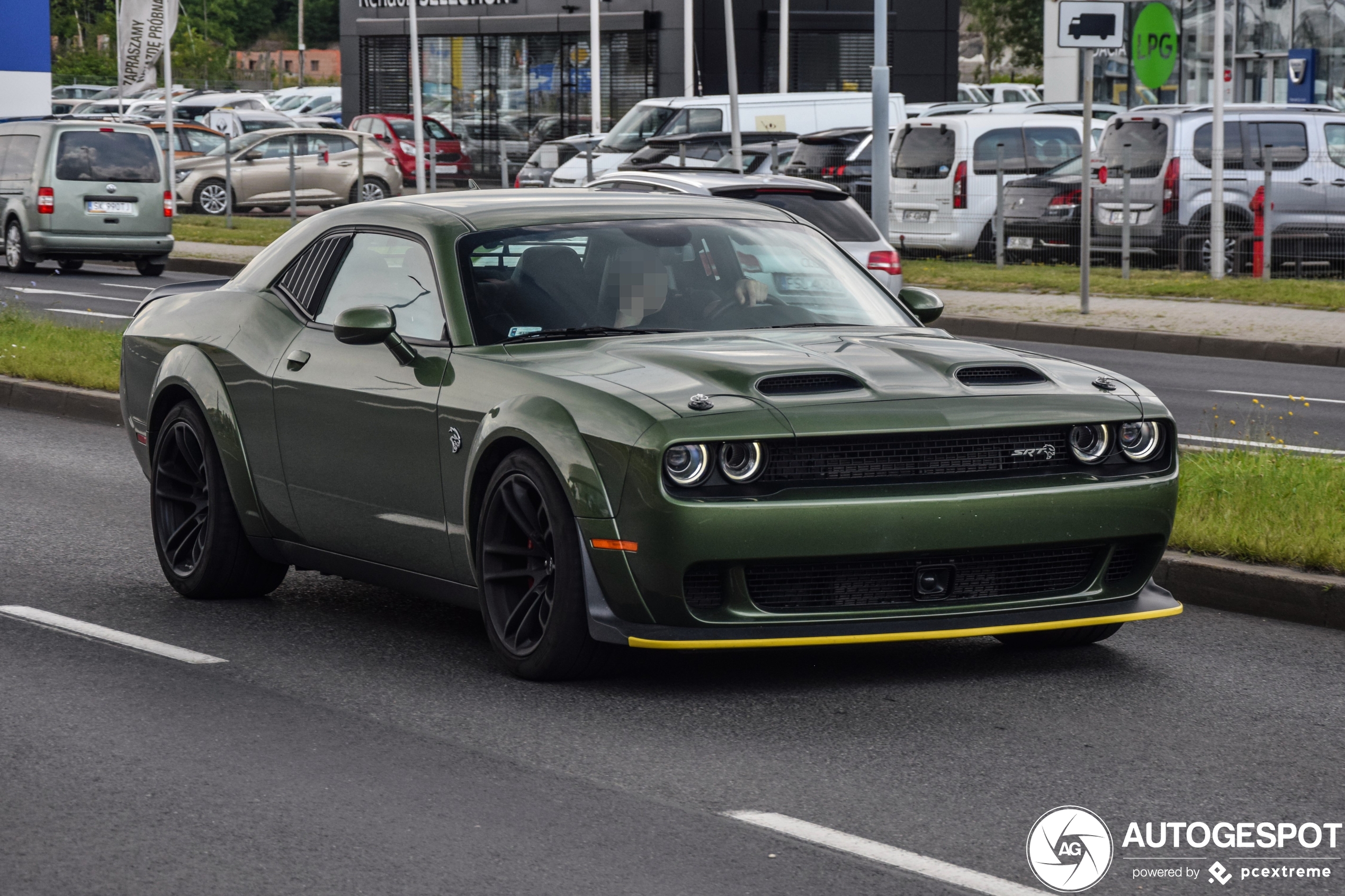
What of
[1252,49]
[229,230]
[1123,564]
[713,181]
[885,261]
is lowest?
[229,230]

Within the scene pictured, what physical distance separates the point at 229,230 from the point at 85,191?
19.0 feet

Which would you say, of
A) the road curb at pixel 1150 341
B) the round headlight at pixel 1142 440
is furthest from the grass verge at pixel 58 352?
the round headlight at pixel 1142 440

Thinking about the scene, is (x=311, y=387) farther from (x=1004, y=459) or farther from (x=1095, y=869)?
(x=1095, y=869)

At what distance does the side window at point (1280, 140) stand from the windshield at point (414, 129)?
21.7 metres

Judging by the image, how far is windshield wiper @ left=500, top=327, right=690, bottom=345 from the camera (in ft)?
21.2

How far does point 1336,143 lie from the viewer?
77.5 ft

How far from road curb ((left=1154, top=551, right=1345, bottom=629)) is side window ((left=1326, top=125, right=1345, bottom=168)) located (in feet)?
55.6

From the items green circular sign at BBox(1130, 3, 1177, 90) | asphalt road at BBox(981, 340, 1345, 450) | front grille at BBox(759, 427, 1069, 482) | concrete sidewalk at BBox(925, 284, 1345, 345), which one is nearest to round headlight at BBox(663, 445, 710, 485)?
front grille at BBox(759, 427, 1069, 482)

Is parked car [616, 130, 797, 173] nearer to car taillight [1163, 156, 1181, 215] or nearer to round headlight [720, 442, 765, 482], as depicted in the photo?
car taillight [1163, 156, 1181, 215]

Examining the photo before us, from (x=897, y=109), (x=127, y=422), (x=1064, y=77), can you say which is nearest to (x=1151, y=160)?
(x=897, y=109)

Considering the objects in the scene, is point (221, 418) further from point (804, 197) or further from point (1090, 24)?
point (1090, 24)

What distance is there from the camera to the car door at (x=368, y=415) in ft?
21.3

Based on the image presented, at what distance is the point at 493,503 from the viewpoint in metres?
6.07

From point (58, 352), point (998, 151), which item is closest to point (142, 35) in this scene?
point (998, 151)
